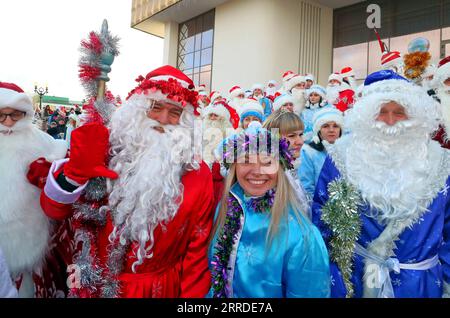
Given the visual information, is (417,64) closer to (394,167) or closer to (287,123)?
(287,123)

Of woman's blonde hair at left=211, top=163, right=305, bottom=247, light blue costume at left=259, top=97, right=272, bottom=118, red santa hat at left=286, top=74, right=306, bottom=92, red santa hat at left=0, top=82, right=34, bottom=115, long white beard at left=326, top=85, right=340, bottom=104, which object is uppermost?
red santa hat at left=286, top=74, right=306, bottom=92

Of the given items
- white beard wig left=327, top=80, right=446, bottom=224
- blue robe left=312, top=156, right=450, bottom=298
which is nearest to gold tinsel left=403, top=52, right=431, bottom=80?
white beard wig left=327, top=80, right=446, bottom=224

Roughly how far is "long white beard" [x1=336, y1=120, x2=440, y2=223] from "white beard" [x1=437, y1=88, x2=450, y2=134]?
205cm

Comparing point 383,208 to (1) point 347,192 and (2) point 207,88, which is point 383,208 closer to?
(1) point 347,192

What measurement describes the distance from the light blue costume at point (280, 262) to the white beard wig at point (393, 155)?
511 mm

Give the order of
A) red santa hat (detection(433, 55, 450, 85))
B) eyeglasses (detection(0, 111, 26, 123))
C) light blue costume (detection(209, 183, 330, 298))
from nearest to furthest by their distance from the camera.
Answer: light blue costume (detection(209, 183, 330, 298)) < eyeglasses (detection(0, 111, 26, 123)) < red santa hat (detection(433, 55, 450, 85))

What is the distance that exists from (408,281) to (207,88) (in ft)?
44.1

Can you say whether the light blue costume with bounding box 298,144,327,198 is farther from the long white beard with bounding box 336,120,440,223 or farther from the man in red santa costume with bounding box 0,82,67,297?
the man in red santa costume with bounding box 0,82,67,297

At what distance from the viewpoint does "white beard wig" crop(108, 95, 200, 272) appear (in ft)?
5.94

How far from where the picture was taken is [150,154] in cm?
198

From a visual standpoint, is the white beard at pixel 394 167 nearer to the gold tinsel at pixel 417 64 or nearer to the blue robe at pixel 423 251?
the blue robe at pixel 423 251

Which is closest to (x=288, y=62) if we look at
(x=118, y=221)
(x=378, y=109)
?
(x=378, y=109)


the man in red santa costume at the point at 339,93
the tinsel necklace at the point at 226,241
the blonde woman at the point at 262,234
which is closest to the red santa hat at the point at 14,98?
the blonde woman at the point at 262,234
